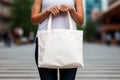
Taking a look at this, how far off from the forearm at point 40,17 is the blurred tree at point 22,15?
64.2m

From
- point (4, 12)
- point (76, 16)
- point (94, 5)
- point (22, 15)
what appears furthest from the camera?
point (94, 5)

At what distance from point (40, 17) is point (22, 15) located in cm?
6836

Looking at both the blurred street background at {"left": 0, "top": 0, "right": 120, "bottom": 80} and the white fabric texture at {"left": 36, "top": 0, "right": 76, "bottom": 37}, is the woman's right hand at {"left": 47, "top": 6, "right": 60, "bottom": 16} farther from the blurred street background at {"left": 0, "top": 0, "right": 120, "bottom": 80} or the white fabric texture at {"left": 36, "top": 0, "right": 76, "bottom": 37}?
the blurred street background at {"left": 0, "top": 0, "right": 120, "bottom": 80}

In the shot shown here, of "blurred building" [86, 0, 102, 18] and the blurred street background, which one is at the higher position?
"blurred building" [86, 0, 102, 18]

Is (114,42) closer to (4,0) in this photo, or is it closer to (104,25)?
(104,25)

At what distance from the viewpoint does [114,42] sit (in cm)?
5903

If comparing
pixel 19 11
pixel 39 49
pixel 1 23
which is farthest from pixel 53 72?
pixel 1 23

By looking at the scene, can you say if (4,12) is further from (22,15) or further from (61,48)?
(61,48)

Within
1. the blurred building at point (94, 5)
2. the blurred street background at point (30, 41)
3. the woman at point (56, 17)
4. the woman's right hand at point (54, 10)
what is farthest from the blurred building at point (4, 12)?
the woman's right hand at point (54, 10)

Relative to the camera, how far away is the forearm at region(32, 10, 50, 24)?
3.88 m

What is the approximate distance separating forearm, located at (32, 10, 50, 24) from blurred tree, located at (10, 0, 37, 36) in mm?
64165

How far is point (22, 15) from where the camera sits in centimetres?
7188

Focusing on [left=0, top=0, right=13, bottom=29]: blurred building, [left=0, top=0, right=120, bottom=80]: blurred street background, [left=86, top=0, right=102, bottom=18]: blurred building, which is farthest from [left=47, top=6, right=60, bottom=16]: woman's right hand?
[left=86, top=0, right=102, bottom=18]: blurred building

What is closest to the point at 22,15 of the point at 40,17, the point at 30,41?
the point at 30,41
